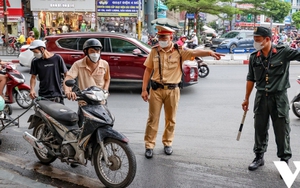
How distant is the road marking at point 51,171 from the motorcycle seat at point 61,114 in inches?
26.5

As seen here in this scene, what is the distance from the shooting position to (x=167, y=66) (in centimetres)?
518

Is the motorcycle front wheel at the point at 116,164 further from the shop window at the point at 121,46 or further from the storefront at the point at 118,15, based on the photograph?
the storefront at the point at 118,15

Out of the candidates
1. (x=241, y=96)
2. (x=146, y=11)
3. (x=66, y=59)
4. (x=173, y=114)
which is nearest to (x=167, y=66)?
(x=173, y=114)

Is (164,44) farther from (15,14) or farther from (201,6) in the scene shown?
(15,14)

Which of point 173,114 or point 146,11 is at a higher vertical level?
point 146,11

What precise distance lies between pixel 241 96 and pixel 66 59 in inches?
199

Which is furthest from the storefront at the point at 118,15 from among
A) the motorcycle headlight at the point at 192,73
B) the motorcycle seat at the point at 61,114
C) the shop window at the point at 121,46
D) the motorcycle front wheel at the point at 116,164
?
the motorcycle front wheel at the point at 116,164

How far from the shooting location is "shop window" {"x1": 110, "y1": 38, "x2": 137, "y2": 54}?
10.6 m

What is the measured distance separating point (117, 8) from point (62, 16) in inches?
188

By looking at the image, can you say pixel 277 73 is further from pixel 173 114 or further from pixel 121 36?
pixel 121 36

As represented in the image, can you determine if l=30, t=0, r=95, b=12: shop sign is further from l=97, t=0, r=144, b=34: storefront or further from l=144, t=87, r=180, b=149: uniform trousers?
l=144, t=87, r=180, b=149: uniform trousers

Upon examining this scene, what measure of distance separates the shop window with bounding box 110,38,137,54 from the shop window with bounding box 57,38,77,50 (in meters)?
1.17

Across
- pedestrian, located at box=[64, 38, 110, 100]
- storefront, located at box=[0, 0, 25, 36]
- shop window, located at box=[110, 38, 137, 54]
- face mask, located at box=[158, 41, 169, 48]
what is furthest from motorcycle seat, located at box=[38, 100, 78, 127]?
storefront, located at box=[0, 0, 25, 36]

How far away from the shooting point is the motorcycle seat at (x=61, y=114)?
14.7 feet
